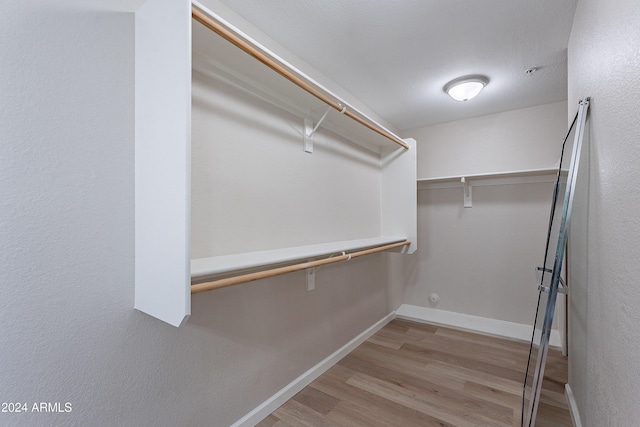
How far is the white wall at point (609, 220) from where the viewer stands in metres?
0.80

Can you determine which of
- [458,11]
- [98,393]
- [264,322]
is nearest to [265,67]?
[458,11]

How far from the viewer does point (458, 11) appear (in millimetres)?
1514

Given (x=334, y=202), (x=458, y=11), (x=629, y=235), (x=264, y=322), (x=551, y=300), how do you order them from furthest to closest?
(x=334, y=202), (x=264, y=322), (x=458, y=11), (x=551, y=300), (x=629, y=235)

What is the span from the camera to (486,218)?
3.03m

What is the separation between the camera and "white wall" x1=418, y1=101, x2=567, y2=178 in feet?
8.91

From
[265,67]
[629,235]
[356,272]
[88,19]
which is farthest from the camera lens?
[356,272]

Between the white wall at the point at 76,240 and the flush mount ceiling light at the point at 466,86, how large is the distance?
7.06ft

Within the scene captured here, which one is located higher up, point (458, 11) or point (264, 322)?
point (458, 11)

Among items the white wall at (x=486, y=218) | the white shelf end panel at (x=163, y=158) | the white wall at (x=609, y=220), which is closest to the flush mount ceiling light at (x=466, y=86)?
the white wall at (x=609, y=220)

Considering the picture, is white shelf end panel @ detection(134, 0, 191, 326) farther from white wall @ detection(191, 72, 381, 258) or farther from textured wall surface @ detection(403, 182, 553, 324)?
textured wall surface @ detection(403, 182, 553, 324)

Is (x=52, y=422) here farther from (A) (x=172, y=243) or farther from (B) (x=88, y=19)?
(B) (x=88, y=19)

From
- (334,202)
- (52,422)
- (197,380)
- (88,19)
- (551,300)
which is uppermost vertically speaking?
(88,19)

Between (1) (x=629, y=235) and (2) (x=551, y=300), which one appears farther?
(2) (x=551, y=300)

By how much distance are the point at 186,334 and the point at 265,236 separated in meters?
0.61
